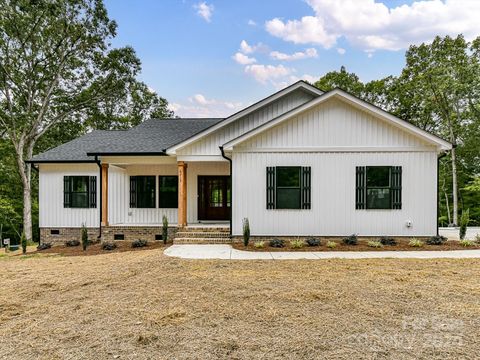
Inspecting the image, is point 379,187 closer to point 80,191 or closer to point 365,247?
point 365,247

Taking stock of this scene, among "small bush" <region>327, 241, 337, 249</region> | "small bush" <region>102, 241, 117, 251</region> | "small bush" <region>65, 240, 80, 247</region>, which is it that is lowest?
"small bush" <region>65, 240, 80, 247</region>

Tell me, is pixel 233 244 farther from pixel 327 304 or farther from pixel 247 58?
pixel 247 58

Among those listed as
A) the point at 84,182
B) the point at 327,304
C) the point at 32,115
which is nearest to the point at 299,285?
the point at 327,304

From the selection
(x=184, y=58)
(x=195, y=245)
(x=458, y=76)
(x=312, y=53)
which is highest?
(x=312, y=53)

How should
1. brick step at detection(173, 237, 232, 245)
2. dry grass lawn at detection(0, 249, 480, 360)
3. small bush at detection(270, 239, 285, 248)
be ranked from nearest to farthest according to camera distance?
1. dry grass lawn at detection(0, 249, 480, 360)
2. small bush at detection(270, 239, 285, 248)
3. brick step at detection(173, 237, 232, 245)

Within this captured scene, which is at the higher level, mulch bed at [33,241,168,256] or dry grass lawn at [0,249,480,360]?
dry grass lawn at [0,249,480,360]

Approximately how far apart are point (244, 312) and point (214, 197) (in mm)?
8709

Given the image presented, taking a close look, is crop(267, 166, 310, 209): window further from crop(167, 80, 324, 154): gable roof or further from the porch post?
the porch post

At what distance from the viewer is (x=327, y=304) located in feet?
15.5

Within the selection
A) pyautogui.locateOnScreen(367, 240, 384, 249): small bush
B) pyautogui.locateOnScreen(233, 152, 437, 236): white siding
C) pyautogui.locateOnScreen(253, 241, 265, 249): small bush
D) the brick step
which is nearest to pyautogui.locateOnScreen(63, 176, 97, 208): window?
the brick step

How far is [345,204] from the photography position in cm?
1011

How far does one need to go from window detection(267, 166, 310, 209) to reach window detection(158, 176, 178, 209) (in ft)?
14.8

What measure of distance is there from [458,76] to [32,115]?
26.1m

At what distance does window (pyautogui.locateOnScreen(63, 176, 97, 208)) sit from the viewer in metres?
12.7
